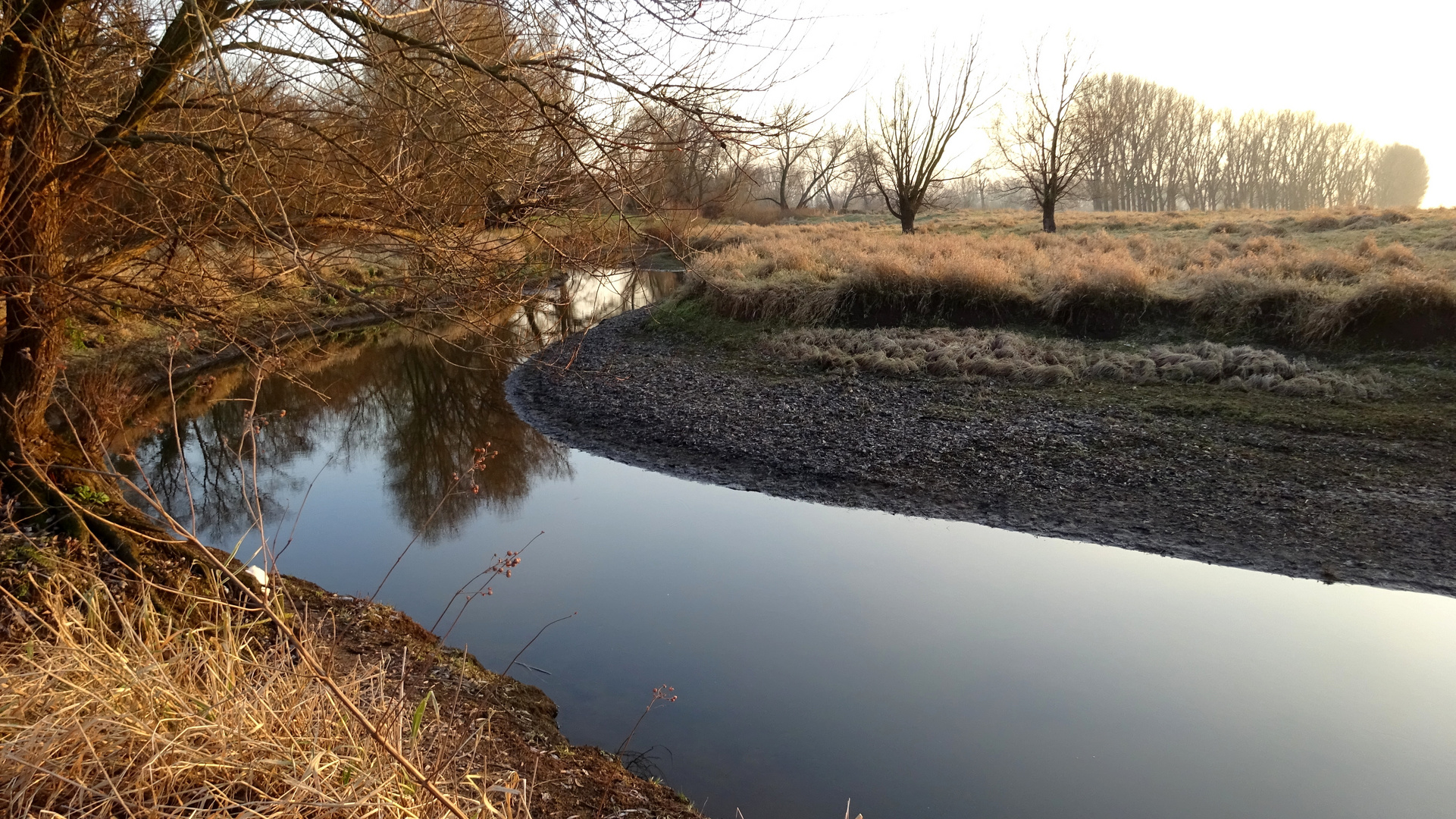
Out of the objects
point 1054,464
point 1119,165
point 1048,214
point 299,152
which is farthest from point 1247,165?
point 299,152

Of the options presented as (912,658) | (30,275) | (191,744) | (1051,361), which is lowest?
(912,658)

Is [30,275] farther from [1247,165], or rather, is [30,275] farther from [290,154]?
[1247,165]

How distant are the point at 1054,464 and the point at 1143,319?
568 cm

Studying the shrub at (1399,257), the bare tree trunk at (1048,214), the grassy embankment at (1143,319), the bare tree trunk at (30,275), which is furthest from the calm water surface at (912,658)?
the bare tree trunk at (1048,214)

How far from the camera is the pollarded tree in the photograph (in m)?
60.1

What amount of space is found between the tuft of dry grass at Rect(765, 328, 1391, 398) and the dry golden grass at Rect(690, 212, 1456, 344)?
895 millimetres

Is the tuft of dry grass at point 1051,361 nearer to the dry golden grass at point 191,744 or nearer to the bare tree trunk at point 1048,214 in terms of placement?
the dry golden grass at point 191,744

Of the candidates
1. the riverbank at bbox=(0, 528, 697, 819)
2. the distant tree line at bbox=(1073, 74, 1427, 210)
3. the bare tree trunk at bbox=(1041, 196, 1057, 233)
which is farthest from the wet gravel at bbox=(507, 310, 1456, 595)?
the distant tree line at bbox=(1073, 74, 1427, 210)

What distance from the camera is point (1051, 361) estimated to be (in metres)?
11.4

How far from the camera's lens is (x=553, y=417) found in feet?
36.7

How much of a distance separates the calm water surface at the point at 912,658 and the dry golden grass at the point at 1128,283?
127 inches

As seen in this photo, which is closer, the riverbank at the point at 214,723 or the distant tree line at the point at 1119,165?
the riverbank at the point at 214,723

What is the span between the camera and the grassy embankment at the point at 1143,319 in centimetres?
948

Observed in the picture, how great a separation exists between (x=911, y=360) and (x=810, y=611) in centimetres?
637
